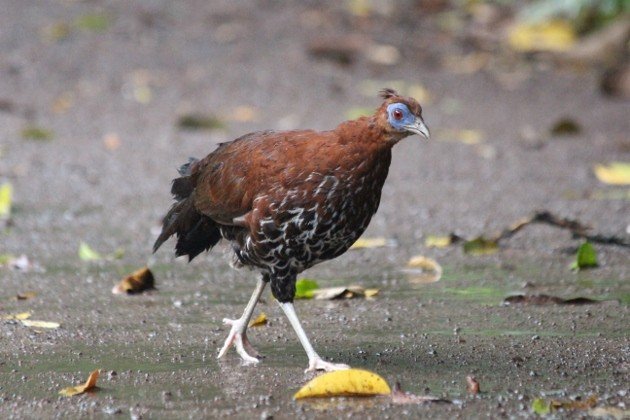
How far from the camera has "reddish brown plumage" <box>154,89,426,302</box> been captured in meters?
4.68

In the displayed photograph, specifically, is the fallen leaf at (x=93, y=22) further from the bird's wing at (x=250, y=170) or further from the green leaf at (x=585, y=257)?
the bird's wing at (x=250, y=170)

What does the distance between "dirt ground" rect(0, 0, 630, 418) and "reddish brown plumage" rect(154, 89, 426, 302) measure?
1.43 ft

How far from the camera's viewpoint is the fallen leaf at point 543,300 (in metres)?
5.78

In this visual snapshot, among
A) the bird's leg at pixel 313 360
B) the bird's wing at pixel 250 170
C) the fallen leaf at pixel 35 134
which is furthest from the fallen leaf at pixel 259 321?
the fallen leaf at pixel 35 134

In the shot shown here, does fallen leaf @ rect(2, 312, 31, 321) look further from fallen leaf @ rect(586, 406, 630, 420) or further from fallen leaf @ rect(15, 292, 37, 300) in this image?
fallen leaf @ rect(586, 406, 630, 420)

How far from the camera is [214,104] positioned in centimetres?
1229

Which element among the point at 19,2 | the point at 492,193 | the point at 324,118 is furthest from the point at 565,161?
the point at 19,2

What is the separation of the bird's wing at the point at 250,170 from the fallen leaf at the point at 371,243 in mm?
2124

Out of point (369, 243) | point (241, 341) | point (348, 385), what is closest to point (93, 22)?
point (369, 243)

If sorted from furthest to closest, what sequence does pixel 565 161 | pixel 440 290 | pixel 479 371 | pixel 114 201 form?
1. pixel 565 161
2. pixel 114 201
3. pixel 440 290
4. pixel 479 371

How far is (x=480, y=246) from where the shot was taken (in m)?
7.03

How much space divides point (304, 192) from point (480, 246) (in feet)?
8.41

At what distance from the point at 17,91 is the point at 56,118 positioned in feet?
3.04

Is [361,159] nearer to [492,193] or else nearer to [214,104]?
[492,193]
